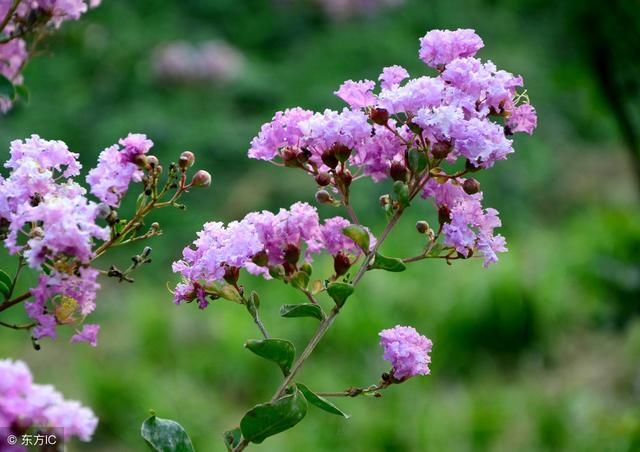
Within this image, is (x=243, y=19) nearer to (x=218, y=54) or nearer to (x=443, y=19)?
(x=218, y=54)

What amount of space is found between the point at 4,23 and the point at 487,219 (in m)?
0.53

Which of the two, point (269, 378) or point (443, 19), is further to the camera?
point (443, 19)

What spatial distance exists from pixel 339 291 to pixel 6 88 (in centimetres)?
48

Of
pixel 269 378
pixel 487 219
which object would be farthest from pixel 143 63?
pixel 487 219

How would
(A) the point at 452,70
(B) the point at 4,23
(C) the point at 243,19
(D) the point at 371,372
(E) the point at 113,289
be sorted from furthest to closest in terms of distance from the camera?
(C) the point at 243,19 → (E) the point at 113,289 → (D) the point at 371,372 → (B) the point at 4,23 → (A) the point at 452,70

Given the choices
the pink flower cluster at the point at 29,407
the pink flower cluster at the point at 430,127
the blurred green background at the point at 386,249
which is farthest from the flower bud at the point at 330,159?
the blurred green background at the point at 386,249

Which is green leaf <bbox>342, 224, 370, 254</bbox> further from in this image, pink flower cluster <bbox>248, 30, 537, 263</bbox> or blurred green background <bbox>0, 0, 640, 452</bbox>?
blurred green background <bbox>0, 0, 640, 452</bbox>

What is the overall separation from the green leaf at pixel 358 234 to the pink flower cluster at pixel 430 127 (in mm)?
56

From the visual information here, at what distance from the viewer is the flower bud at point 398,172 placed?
820 mm

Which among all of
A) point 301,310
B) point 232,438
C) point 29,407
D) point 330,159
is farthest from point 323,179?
point 29,407

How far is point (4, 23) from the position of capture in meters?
0.96

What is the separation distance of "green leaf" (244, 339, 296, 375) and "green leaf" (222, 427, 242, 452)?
0.26ft

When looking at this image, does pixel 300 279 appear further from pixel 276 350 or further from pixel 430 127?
pixel 430 127

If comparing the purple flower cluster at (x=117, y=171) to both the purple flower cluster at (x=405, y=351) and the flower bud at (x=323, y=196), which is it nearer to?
the flower bud at (x=323, y=196)
